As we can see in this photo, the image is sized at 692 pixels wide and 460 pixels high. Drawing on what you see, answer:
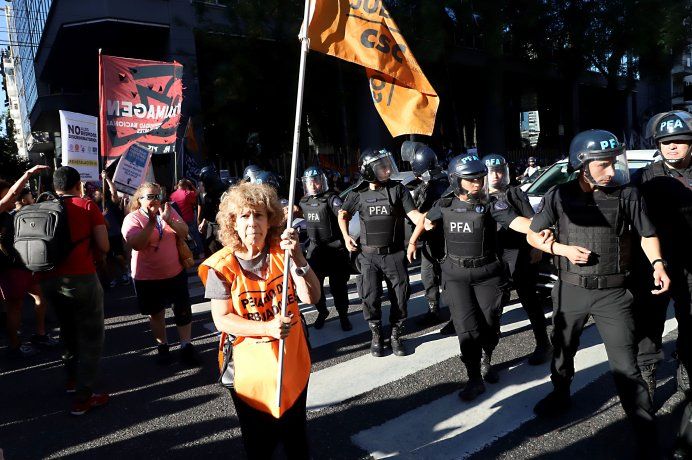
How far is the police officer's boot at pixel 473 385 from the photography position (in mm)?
4148

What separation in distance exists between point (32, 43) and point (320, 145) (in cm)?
1540

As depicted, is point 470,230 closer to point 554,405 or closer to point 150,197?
point 554,405

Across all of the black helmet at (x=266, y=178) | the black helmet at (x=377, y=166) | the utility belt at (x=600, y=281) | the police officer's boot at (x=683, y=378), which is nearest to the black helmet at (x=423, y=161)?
the black helmet at (x=377, y=166)

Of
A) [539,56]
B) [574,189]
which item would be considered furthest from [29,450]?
[539,56]

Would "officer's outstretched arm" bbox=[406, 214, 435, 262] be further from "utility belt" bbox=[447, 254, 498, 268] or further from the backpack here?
the backpack

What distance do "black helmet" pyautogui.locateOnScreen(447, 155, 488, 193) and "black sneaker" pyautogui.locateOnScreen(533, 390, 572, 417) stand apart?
64.8 inches

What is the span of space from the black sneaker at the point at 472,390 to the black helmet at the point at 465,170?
1.50 metres

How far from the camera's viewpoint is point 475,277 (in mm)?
4230

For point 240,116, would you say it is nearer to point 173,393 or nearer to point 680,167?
point 173,393

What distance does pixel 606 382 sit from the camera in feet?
14.1

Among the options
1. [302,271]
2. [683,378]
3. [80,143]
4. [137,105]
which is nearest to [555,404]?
[683,378]

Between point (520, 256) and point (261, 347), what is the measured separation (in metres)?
3.44

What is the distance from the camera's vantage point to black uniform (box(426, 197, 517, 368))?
419cm

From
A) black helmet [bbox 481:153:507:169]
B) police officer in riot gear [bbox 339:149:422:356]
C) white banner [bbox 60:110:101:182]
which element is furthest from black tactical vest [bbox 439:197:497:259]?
white banner [bbox 60:110:101:182]
